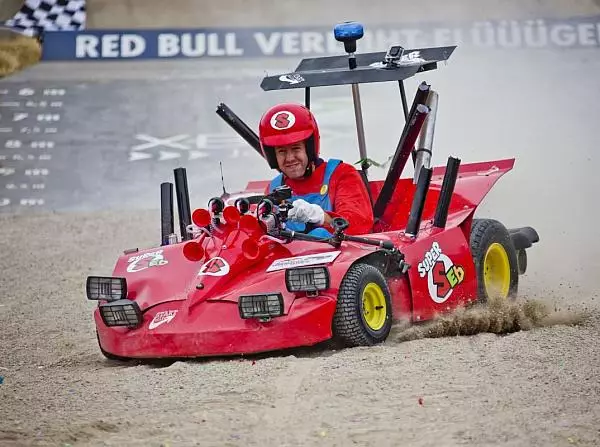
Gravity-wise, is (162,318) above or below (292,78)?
below

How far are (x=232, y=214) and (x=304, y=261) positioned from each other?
62 centimetres

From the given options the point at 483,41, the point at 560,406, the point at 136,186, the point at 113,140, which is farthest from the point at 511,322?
the point at 483,41

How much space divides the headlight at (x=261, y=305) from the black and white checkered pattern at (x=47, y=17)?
1330 cm

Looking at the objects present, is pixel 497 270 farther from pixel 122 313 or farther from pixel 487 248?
pixel 122 313

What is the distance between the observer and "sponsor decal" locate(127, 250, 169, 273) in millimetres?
8031

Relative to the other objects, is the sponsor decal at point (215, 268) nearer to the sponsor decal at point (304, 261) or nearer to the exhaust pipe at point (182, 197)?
the sponsor decal at point (304, 261)

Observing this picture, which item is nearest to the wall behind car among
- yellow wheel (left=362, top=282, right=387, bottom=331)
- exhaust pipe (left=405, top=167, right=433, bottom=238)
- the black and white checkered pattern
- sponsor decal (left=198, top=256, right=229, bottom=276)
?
the black and white checkered pattern

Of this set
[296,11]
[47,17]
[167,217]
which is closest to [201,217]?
[167,217]

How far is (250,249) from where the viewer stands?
7.59 metres

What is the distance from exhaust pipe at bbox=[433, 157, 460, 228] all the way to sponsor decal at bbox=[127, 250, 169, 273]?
199 centimetres

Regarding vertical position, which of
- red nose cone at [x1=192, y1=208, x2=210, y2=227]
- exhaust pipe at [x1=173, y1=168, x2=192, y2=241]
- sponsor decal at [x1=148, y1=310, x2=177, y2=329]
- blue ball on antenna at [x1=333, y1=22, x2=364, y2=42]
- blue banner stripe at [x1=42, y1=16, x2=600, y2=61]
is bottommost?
sponsor decal at [x1=148, y1=310, x2=177, y2=329]

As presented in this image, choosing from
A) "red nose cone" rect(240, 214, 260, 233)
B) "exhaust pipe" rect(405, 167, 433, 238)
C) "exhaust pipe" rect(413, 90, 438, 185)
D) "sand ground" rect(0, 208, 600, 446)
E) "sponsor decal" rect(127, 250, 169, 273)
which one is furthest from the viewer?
"exhaust pipe" rect(413, 90, 438, 185)

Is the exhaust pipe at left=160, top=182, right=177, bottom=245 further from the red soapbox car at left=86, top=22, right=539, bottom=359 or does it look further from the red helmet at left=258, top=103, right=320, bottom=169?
the red helmet at left=258, top=103, right=320, bottom=169

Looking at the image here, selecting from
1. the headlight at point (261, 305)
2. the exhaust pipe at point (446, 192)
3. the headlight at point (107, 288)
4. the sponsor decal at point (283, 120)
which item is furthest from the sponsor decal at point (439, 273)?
the headlight at point (107, 288)
